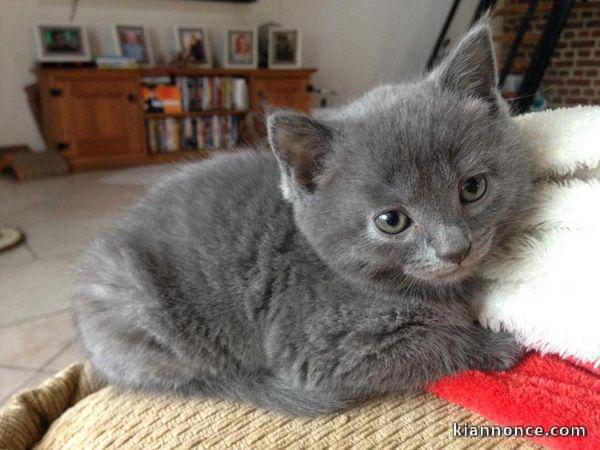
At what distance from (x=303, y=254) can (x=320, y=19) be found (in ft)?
15.8

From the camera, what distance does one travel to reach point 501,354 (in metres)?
0.76

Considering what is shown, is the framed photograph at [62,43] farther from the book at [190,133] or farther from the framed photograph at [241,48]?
the framed photograph at [241,48]

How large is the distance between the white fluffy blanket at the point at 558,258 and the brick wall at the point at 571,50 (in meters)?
4.32

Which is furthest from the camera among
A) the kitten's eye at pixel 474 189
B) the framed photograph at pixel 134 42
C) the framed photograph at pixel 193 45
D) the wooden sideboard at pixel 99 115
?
the framed photograph at pixel 193 45

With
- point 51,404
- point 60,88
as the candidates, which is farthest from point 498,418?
point 60,88

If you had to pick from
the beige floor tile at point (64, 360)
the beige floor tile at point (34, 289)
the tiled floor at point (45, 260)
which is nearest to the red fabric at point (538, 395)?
the tiled floor at point (45, 260)

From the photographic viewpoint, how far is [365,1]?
205 inches

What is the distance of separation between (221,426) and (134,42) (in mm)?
4201

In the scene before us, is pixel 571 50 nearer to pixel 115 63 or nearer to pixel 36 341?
pixel 115 63

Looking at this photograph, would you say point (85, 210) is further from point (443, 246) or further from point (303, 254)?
point (443, 246)

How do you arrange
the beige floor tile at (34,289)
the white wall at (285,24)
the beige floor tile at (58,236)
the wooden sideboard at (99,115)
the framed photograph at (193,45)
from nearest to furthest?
the beige floor tile at (34,289) < the beige floor tile at (58,236) < the wooden sideboard at (99,115) < the white wall at (285,24) < the framed photograph at (193,45)

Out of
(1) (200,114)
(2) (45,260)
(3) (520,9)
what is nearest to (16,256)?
(2) (45,260)

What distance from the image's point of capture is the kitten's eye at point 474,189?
0.72 m

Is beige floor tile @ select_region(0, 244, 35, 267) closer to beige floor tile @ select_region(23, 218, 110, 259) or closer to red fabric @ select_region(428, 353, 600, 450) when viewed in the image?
beige floor tile @ select_region(23, 218, 110, 259)
